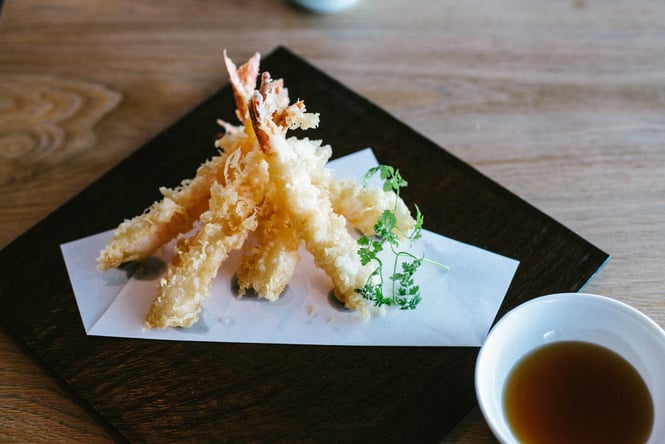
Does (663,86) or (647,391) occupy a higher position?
(663,86)

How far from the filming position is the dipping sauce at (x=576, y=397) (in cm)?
144

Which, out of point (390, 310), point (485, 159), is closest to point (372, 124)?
point (485, 159)

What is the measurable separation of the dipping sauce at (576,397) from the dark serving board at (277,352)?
5.2 inches

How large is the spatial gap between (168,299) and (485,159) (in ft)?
3.24

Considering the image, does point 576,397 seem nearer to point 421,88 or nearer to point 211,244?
point 211,244

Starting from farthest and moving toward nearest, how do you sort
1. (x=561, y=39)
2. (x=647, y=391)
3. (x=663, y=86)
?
(x=561, y=39), (x=663, y=86), (x=647, y=391)

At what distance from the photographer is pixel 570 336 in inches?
61.6

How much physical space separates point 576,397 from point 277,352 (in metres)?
0.65

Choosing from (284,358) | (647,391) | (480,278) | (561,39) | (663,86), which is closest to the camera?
(647,391)

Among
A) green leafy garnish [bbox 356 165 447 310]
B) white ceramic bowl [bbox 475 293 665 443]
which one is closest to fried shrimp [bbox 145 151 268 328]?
green leafy garnish [bbox 356 165 447 310]

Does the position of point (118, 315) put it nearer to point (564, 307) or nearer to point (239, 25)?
point (564, 307)

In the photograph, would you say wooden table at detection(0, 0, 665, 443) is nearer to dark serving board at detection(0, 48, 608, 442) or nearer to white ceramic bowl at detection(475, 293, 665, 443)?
dark serving board at detection(0, 48, 608, 442)

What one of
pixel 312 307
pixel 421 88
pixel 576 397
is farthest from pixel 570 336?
pixel 421 88

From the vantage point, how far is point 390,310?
172cm
